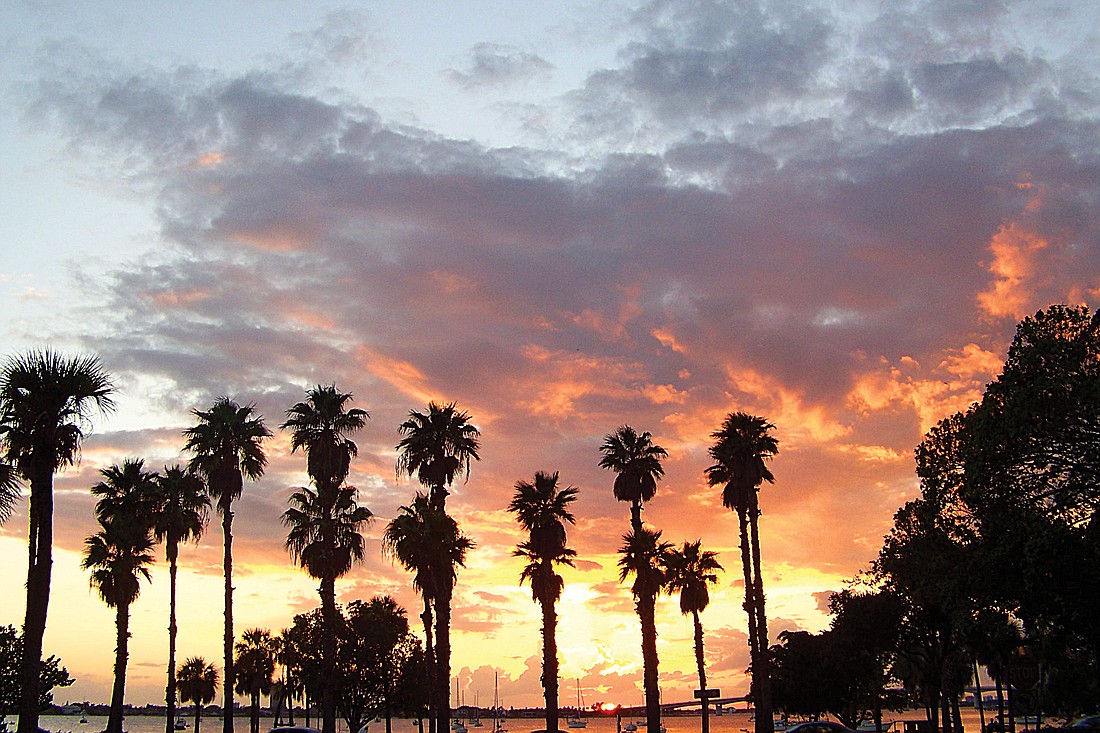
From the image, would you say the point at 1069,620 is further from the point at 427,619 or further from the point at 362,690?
the point at 362,690

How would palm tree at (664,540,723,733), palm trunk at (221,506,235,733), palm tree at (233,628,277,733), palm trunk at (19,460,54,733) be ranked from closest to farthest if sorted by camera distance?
palm trunk at (19,460,54,733), palm trunk at (221,506,235,733), palm tree at (664,540,723,733), palm tree at (233,628,277,733)

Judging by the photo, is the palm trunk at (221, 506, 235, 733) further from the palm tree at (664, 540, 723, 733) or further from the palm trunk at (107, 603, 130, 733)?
the palm tree at (664, 540, 723, 733)

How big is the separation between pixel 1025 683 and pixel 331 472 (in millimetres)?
75077

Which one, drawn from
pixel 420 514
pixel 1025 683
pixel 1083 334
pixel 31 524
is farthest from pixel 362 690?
pixel 1025 683

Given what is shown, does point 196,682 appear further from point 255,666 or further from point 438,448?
point 438,448

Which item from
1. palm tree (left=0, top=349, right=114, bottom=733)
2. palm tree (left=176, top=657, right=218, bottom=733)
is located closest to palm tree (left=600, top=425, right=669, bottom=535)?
palm tree (left=0, top=349, right=114, bottom=733)

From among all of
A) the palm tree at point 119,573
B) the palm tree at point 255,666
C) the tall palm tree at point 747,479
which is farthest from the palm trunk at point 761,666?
the palm tree at point 255,666

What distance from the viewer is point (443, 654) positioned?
53.1m

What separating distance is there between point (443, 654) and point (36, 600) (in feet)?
85.3

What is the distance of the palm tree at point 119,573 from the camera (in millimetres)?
56375

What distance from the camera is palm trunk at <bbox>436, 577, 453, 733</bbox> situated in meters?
50.8

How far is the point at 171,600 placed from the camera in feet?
198

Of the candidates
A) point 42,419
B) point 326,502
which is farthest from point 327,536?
point 42,419

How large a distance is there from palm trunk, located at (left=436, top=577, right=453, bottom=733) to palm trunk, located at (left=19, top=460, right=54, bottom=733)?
2351 cm
